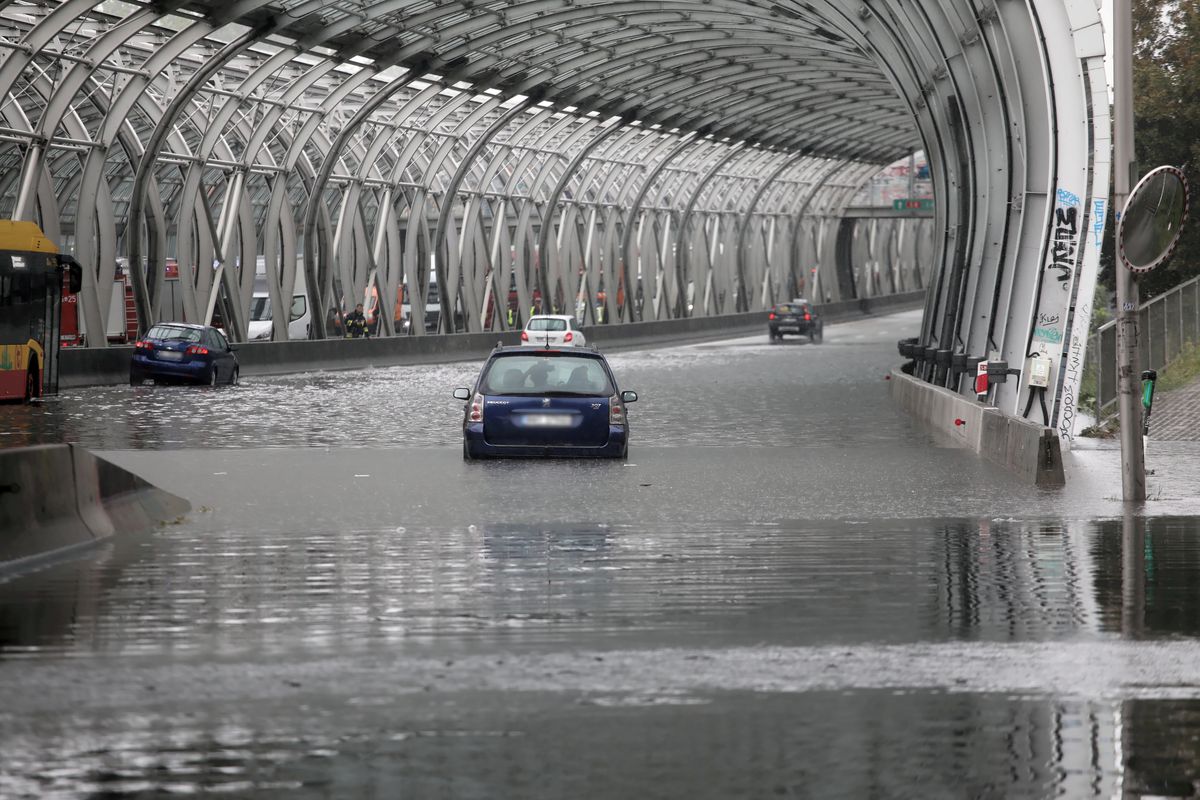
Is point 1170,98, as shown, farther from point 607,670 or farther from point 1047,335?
point 607,670

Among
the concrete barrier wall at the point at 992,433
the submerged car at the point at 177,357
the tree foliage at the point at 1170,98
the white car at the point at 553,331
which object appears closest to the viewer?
the concrete barrier wall at the point at 992,433

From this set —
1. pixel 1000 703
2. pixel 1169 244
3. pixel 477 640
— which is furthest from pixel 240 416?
pixel 1000 703

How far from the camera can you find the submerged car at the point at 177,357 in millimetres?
40156

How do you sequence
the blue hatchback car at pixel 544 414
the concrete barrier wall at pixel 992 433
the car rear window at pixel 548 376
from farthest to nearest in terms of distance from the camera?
1. the car rear window at pixel 548 376
2. the blue hatchback car at pixel 544 414
3. the concrete barrier wall at pixel 992 433

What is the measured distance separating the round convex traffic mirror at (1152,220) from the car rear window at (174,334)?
92.7 feet

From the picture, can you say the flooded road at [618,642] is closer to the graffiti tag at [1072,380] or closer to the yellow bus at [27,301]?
the graffiti tag at [1072,380]

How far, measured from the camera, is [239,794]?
5.77 m

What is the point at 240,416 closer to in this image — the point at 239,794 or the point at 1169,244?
the point at 1169,244

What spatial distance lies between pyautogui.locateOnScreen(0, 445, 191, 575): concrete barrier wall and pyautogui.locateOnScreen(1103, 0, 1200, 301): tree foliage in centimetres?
3066

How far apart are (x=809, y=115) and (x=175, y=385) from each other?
43948mm

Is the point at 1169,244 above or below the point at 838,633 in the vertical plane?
above

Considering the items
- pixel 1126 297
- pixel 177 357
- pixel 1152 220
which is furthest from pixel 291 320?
pixel 1152 220

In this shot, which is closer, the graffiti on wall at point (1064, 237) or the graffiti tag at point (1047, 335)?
the graffiti on wall at point (1064, 237)

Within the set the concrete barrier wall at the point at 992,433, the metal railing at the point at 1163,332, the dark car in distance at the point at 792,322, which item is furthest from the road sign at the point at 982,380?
the dark car in distance at the point at 792,322
